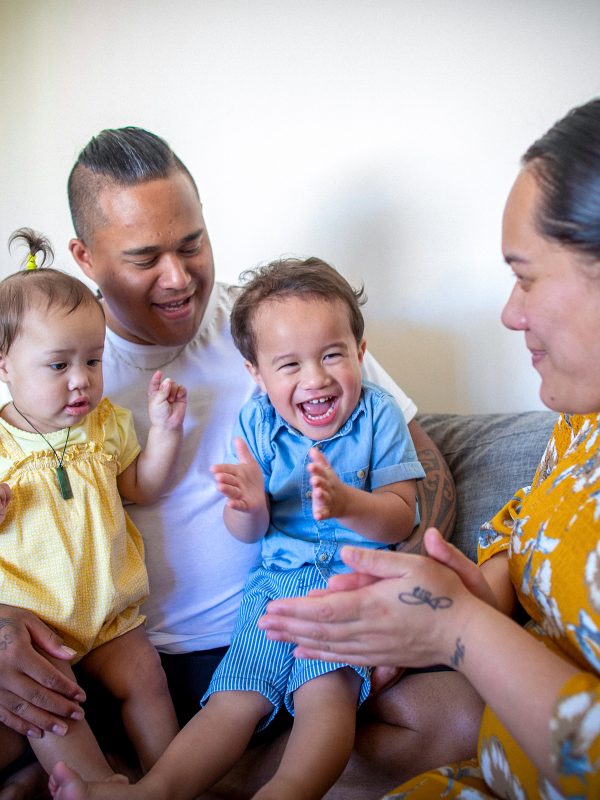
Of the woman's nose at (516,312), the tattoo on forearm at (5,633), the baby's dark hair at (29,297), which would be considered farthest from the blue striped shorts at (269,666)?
the baby's dark hair at (29,297)

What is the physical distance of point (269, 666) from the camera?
1.46m

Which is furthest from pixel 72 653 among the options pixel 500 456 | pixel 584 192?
pixel 584 192

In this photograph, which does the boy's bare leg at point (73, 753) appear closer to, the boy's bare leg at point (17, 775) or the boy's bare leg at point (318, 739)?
the boy's bare leg at point (17, 775)

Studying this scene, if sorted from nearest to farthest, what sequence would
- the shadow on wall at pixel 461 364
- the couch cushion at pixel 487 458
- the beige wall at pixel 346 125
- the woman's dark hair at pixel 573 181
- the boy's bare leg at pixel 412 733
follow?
the woman's dark hair at pixel 573 181 < the boy's bare leg at pixel 412 733 < the couch cushion at pixel 487 458 < the beige wall at pixel 346 125 < the shadow on wall at pixel 461 364

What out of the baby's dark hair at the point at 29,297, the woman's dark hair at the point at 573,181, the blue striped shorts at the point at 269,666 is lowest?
the blue striped shorts at the point at 269,666

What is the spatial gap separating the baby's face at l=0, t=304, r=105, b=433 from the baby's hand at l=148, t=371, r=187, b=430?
0.49ft

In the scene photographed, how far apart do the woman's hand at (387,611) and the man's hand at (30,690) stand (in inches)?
21.3

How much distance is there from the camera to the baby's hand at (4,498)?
1.44m

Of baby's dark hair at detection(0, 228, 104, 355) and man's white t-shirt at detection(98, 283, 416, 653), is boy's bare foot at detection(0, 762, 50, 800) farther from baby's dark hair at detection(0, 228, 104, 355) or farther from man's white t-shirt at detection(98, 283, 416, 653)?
baby's dark hair at detection(0, 228, 104, 355)

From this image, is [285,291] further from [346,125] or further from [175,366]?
[346,125]

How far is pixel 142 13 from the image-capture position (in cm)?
227

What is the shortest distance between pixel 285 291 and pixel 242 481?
0.41 meters

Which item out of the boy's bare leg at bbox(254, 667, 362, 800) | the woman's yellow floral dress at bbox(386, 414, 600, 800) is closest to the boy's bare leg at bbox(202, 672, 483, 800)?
Answer: the boy's bare leg at bbox(254, 667, 362, 800)

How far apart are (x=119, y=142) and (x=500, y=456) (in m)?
1.16
